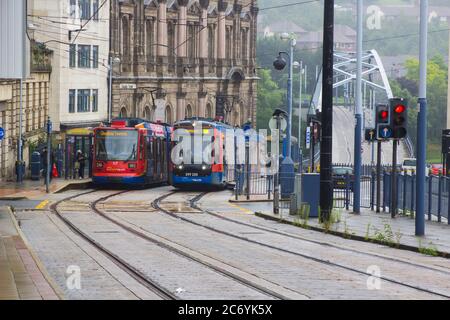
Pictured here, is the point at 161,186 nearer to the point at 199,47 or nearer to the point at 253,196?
the point at 253,196

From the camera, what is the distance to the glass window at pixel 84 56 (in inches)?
3253

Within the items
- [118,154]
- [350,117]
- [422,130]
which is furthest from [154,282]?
[350,117]

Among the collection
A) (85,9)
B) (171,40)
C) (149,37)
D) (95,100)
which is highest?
(85,9)

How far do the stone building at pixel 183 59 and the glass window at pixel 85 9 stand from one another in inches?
146

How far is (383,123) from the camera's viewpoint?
33.0 meters

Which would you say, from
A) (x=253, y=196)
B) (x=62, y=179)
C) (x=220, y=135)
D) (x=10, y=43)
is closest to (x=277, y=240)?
(x=10, y=43)

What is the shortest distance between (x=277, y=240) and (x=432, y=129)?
169884mm

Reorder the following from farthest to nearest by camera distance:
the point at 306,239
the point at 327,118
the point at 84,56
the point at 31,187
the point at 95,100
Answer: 1. the point at 95,100
2. the point at 84,56
3. the point at 31,187
4. the point at 327,118
5. the point at 306,239

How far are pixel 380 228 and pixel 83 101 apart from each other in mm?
54016

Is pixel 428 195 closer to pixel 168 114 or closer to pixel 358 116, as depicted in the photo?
pixel 358 116

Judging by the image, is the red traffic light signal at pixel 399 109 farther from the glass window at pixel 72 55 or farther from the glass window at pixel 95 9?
the glass window at pixel 95 9

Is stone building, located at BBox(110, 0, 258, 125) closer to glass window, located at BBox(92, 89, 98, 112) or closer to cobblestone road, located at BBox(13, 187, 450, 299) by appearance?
glass window, located at BBox(92, 89, 98, 112)

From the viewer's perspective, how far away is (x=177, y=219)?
119 ft
